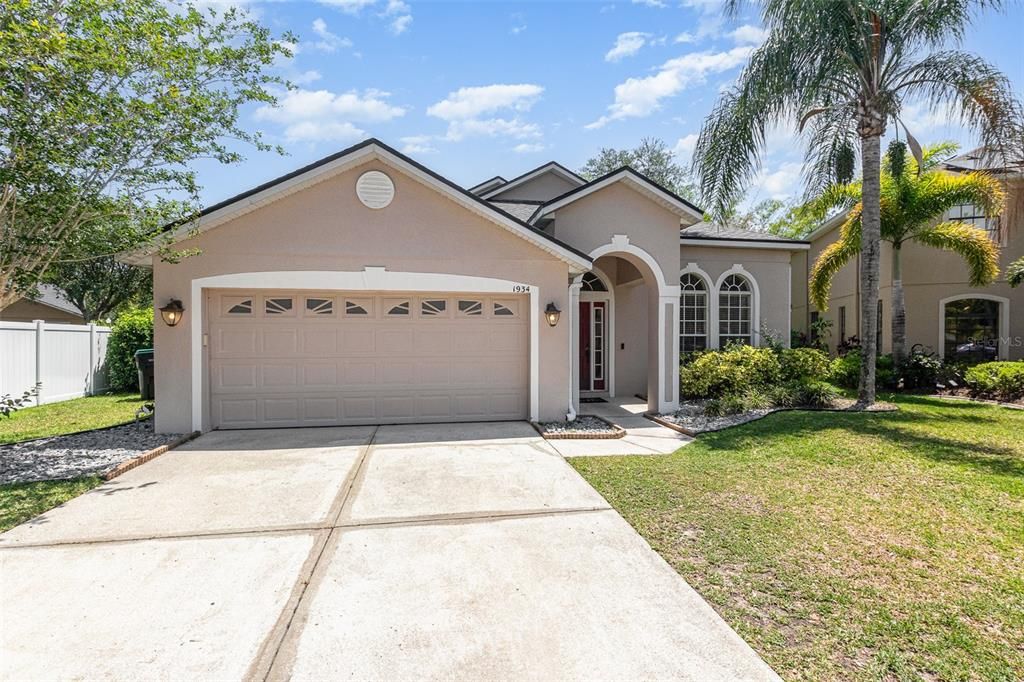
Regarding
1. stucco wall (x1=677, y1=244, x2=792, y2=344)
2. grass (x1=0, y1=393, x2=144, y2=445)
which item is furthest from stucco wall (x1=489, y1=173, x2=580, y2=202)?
grass (x1=0, y1=393, x2=144, y2=445)

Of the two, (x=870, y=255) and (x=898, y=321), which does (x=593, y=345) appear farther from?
(x=898, y=321)

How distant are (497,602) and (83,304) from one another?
33.3 metres

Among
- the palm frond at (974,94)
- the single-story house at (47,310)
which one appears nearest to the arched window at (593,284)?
→ the palm frond at (974,94)

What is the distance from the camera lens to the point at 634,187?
394 inches

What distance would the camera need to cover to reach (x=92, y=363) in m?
13.4

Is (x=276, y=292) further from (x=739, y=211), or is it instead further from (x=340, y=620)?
(x=739, y=211)

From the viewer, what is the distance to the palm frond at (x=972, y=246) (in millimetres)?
12562

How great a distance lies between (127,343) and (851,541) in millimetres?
16943

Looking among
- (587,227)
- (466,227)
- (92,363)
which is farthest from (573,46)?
(92,363)

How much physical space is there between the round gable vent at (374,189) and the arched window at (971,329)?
1797 centimetres

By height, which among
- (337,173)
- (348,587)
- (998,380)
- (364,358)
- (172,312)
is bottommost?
(348,587)

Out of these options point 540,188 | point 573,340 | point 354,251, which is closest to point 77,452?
point 354,251

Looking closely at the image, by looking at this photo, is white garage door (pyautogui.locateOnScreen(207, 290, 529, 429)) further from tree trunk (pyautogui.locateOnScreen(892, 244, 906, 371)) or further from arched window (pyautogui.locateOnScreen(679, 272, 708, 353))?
tree trunk (pyautogui.locateOnScreen(892, 244, 906, 371))

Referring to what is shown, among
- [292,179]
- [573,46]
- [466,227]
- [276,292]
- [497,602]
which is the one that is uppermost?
[573,46]
